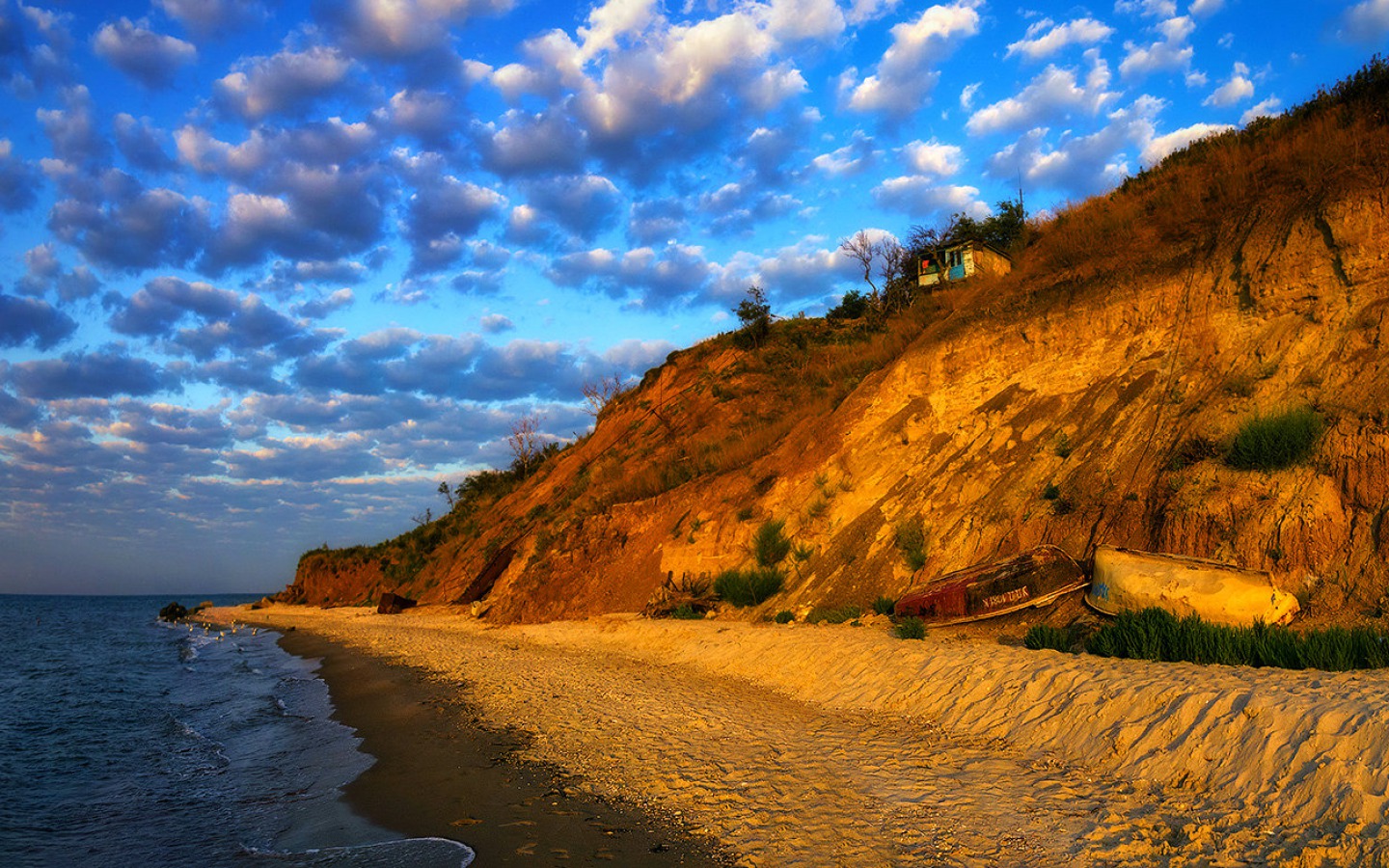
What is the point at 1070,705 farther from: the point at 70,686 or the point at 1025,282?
the point at 70,686

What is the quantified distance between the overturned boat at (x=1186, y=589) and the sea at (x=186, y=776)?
905 cm

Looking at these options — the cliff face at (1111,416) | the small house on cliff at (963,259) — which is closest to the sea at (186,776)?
the cliff face at (1111,416)

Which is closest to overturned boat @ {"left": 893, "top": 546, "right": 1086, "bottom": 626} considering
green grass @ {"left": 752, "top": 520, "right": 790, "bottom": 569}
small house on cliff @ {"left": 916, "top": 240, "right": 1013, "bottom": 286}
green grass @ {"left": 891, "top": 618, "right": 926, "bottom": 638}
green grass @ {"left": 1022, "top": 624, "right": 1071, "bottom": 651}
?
green grass @ {"left": 891, "top": 618, "right": 926, "bottom": 638}

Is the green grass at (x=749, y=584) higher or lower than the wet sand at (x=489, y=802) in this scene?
higher

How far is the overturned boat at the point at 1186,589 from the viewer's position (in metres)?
9.23

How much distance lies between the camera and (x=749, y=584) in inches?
725

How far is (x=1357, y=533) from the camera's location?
9523 millimetres

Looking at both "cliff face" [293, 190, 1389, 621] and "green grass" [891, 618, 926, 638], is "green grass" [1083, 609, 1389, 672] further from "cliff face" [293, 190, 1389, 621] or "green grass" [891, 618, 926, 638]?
"green grass" [891, 618, 926, 638]

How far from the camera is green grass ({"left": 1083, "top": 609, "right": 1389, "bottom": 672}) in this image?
A: 7.78 metres

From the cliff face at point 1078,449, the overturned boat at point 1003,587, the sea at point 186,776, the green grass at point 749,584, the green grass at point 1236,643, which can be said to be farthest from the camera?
the green grass at point 749,584

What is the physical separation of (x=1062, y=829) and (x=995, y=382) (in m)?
13.7

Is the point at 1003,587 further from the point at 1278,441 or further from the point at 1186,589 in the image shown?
the point at 1278,441

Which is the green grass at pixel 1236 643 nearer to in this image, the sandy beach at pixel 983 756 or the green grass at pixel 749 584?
the sandy beach at pixel 983 756

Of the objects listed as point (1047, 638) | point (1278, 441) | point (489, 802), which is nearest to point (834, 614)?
point (1047, 638)
